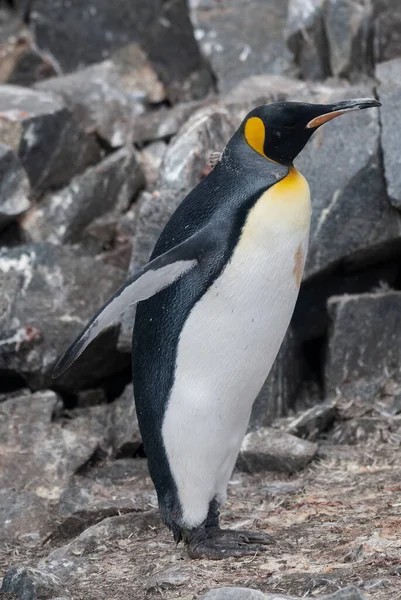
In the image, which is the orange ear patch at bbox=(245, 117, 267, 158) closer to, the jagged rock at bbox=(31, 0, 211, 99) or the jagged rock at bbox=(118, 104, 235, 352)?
the jagged rock at bbox=(118, 104, 235, 352)

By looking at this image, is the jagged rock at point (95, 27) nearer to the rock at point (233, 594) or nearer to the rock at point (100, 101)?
the rock at point (100, 101)

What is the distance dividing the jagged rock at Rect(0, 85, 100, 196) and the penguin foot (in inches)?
143

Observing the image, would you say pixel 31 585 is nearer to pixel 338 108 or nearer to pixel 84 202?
pixel 338 108

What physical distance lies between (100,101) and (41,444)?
3.31 metres

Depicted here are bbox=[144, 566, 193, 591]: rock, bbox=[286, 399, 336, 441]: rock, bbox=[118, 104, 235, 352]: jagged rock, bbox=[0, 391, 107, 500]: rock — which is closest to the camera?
bbox=[144, 566, 193, 591]: rock

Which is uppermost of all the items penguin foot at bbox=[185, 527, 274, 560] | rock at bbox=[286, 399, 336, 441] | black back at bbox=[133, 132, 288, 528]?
black back at bbox=[133, 132, 288, 528]

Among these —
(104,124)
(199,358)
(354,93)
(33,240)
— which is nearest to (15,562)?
(199,358)

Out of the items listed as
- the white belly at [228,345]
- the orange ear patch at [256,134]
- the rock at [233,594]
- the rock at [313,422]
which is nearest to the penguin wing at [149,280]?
the white belly at [228,345]

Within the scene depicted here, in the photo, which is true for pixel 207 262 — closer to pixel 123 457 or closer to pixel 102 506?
pixel 102 506

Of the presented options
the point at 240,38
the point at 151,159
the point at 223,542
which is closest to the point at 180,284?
the point at 223,542

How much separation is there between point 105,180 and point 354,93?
1796 millimetres

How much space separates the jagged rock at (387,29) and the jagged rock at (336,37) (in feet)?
0.31

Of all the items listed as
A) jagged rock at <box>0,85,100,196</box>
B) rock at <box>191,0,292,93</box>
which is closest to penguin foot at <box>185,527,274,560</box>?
jagged rock at <box>0,85,100,196</box>

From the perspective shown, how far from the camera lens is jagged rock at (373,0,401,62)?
6.97 m
